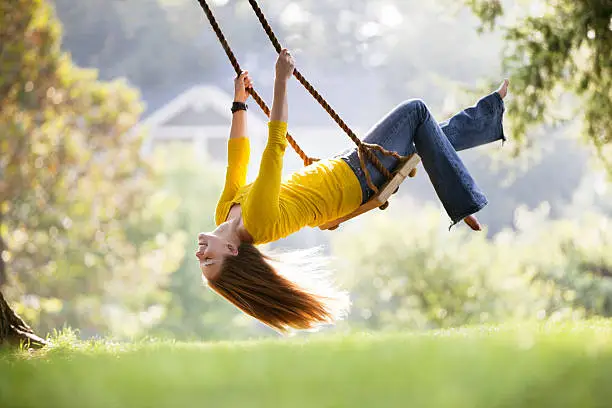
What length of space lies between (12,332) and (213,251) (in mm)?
1410

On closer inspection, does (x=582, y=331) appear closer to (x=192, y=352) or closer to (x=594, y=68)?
(x=192, y=352)

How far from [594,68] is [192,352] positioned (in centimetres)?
358

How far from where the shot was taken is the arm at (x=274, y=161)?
262cm

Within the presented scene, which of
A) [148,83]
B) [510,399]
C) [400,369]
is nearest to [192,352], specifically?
[400,369]

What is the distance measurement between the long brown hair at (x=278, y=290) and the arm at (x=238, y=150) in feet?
0.71

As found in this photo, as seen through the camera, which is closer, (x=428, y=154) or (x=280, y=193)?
(x=280, y=193)

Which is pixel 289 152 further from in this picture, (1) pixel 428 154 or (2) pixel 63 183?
(1) pixel 428 154

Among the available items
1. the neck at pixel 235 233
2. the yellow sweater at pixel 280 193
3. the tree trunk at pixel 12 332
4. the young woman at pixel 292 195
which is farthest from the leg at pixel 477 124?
the tree trunk at pixel 12 332

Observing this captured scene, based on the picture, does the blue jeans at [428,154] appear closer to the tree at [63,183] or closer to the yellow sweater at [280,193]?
the yellow sweater at [280,193]

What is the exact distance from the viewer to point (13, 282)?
12.6 meters

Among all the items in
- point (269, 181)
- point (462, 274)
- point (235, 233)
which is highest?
point (462, 274)

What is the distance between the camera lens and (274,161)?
2629mm

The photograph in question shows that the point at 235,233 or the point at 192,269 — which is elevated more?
the point at 192,269

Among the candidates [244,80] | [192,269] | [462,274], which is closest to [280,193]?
[244,80]
